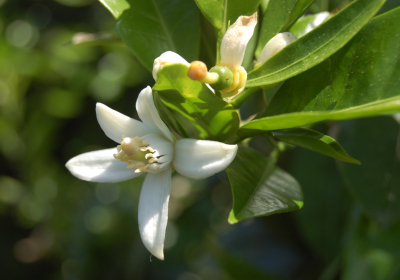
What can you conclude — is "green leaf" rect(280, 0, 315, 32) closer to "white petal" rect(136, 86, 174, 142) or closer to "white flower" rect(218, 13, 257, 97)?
→ "white flower" rect(218, 13, 257, 97)

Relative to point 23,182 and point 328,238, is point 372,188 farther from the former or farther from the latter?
point 23,182

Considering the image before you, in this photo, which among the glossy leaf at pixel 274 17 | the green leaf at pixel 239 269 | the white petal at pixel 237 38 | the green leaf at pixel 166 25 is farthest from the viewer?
the green leaf at pixel 239 269

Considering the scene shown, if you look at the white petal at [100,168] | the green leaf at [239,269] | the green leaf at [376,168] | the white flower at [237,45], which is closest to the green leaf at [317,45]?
the white flower at [237,45]

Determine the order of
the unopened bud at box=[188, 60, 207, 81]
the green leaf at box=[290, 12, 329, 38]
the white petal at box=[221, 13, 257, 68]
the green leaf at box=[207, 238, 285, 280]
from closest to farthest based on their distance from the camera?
1. the unopened bud at box=[188, 60, 207, 81]
2. the white petal at box=[221, 13, 257, 68]
3. the green leaf at box=[290, 12, 329, 38]
4. the green leaf at box=[207, 238, 285, 280]

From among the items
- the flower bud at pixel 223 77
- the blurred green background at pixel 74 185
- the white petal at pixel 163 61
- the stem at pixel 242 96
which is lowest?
the blurred green background at pixel 74 185

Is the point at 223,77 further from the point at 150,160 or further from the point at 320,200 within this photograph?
the point at 320,200

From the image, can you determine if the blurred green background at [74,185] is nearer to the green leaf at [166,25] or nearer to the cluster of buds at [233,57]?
the green leaf at [166,25]

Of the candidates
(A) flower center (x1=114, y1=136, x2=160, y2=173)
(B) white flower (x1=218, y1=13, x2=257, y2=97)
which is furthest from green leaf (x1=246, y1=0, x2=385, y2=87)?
(A) flower center (x1=114, y1=136, x2=160, y2=173)

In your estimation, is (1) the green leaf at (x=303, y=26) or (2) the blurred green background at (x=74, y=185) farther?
(2) the blurred green background at (x=74, y=185)
